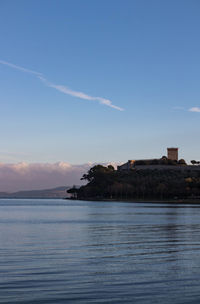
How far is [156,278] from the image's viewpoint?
17.7 meters

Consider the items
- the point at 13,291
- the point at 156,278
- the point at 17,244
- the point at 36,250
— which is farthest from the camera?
the point at 17,244

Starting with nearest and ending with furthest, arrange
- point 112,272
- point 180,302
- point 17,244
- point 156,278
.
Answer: point 180,302, point 156,278, point 112,272, point 17,244

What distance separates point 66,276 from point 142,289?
3706 mm

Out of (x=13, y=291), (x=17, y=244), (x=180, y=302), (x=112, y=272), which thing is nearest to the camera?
(x=180, y=302)

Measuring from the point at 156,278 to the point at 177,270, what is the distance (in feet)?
7.15

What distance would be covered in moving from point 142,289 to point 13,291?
180 inches

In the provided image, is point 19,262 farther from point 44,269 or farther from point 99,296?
point 99,296

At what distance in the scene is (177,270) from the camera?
19.5m

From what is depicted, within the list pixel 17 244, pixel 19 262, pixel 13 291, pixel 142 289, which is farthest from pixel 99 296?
pixel 17 244

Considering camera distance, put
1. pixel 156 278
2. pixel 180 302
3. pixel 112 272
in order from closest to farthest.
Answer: pixel 180 302, pixel 156 278, pixel 112 272

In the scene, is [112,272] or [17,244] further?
[17,244]

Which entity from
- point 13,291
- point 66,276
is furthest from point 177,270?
point 13,291

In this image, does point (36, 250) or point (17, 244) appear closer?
point (36, 250)

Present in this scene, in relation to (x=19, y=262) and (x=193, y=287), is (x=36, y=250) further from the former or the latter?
(x=193, y=287)
